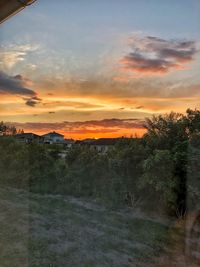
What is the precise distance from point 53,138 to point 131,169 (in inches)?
25.0

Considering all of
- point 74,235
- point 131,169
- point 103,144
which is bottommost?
point 74,235

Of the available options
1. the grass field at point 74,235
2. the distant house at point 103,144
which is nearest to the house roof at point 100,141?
the distant house at point 103,144

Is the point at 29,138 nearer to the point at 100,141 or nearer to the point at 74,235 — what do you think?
the point at 100,141

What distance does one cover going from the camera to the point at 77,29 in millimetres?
2117

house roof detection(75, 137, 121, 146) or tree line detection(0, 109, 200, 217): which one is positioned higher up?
house roof detection(75, 137, 121, 146)

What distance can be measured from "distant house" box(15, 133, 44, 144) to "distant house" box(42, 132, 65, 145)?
45 millimetres

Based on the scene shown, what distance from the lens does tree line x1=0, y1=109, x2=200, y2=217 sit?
86.5 inches

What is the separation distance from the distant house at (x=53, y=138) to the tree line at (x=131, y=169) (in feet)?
0.18

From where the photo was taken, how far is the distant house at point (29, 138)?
2.55 meters

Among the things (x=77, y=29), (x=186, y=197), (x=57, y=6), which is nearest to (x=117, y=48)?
(x=77, y=29)

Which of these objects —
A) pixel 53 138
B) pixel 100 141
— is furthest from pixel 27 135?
pixel 100 141

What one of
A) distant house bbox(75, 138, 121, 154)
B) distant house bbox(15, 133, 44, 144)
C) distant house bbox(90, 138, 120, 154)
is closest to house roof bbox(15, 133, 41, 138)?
distant house bbox(15, 133, 44, 144)

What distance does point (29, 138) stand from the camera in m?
2.59

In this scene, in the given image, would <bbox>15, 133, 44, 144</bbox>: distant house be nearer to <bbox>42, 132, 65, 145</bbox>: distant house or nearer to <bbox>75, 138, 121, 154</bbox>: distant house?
<bbox>42, 132, 65, 145</bbox>: distant house
